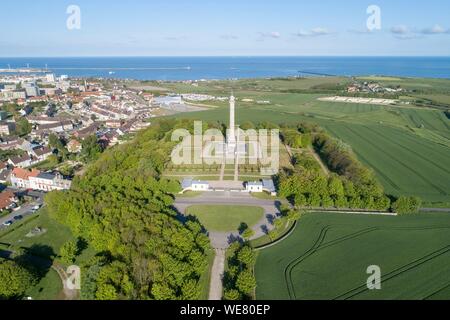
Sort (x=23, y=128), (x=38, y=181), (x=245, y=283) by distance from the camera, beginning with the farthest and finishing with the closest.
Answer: (x=23, y=128), (x=38, y=181), (x=245, y=283)

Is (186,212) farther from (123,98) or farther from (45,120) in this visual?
(123,98)

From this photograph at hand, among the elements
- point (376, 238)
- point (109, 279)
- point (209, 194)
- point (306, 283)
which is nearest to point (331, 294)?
point (306, 283)

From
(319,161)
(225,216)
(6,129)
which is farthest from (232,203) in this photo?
(6,129)

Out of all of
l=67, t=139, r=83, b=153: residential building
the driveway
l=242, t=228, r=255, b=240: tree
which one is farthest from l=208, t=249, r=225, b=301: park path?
l=67, t=139, r=83, b=153: residential building

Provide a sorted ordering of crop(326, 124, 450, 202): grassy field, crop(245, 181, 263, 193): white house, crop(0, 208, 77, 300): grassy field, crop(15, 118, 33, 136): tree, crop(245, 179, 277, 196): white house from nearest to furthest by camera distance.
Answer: crop(0, 208, 77, 300): grassy field → crop(245, 179, 277, 196): white house → crop(245, 181, 263, 193): white house → crop(326, 124, 450, 202): grassy field → crop(15, 118, 33, 136): tree

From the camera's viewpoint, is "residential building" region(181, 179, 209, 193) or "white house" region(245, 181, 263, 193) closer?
"white house" region(245, 181, 263, 193)

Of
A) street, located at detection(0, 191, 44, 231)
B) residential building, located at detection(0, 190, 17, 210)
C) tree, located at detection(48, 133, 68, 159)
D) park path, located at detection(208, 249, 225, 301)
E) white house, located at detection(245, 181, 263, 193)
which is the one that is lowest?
park path, located at detection(208, 249, 225, 301)

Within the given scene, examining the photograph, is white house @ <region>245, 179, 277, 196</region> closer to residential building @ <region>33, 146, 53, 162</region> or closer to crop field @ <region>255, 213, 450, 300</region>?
crop field @ <region>255, 213, 450, 300</region>

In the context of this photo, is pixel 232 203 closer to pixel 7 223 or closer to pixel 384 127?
pixel 7 223
